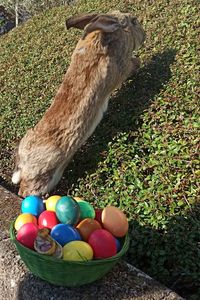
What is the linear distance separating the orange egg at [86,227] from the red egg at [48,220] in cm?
15

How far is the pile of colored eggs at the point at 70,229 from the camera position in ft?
8.68

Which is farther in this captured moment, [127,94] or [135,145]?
[127,94]

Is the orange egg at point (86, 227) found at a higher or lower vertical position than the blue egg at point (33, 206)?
lower

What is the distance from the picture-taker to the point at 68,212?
9.30 feet

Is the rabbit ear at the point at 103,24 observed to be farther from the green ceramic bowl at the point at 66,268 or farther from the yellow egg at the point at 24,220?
the green ceramic bowl at the point at 66,268

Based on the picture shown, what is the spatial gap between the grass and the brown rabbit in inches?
9.8

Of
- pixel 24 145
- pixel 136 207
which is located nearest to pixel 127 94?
pixel 24 145

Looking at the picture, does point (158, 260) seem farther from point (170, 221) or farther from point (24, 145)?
point (24, 145)

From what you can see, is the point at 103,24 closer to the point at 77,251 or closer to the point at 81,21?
the point at 81,21

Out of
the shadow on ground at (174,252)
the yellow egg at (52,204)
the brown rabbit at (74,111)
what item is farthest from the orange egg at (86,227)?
the brown rabbit at (74,111)

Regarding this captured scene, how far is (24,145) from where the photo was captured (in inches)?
171

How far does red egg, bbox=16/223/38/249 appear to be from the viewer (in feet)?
8.99

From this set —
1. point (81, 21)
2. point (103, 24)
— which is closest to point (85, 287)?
point (103, 24)

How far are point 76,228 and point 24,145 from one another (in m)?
1.69
